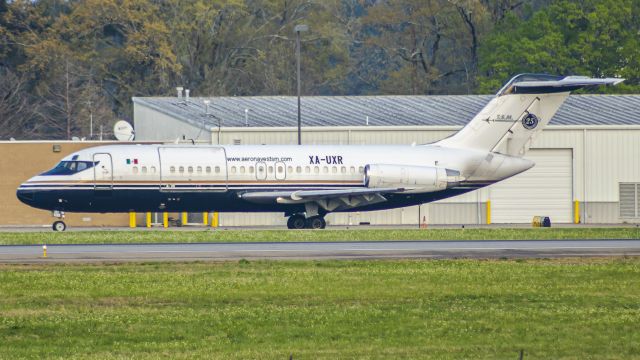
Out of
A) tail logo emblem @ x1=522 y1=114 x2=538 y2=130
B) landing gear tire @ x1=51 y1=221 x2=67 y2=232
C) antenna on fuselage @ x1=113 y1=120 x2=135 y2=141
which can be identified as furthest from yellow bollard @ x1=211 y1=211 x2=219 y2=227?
tail logo emblem @ x1=522 y1=114 x2=538 y2=130

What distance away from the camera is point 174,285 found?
85.7 ft

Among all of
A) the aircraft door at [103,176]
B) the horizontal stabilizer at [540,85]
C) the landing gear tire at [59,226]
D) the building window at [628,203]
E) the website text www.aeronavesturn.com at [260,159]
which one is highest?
the horizontal stabilizer at [540,85]

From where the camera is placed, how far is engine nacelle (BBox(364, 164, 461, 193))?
4809 cm

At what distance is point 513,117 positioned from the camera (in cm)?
4969

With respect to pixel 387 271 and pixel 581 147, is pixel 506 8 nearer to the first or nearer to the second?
pixel 581 147

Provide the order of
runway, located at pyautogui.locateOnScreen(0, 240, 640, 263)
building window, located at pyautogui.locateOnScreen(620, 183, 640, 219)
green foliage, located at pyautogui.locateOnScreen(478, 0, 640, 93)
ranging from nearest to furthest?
runway, located at pyautogui.locateOnScreen(0, 240, 640, 263), building window, located at pyautogui.locateOnScreen(620, 183, 640, 219), green foliage, located at pyautogui.locateOnScreen(478, 0, 640, 93)

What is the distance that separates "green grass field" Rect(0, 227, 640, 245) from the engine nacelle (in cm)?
306

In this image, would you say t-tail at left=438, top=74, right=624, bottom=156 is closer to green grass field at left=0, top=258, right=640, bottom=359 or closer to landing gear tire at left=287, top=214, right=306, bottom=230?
landing gear tire at left=287, top=214, right=306, bottom=230

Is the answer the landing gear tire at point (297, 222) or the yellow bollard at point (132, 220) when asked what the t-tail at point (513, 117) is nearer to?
the landing gear tire at point (297, 222)

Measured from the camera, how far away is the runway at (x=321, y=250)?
32469 millimetres

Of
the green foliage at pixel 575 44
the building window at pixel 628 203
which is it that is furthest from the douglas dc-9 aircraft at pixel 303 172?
the green foliage at pixel 575 44

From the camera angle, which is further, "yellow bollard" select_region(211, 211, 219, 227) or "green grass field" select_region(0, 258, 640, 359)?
"yellow bollard" select_region(211, 211, 219, 227)

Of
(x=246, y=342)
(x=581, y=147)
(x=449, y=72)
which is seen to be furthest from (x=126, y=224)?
(x=449, y=72)

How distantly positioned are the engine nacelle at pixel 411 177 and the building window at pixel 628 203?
588 inches
